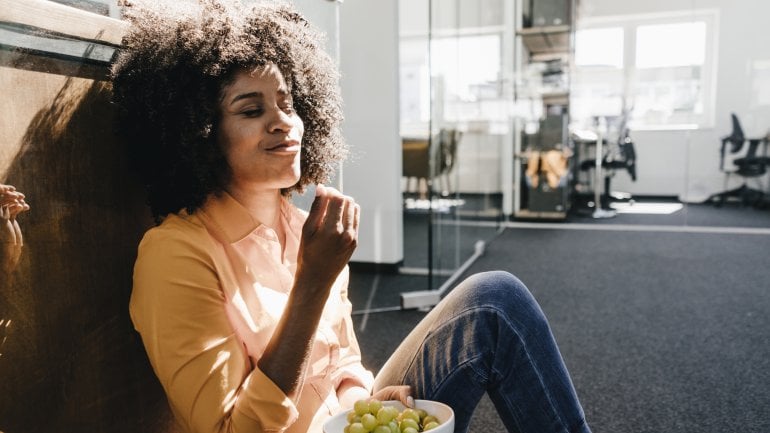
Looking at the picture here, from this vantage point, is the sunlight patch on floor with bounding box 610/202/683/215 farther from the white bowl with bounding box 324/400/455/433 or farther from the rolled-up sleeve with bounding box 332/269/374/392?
the white bowl with bounding box 324/400/455/433

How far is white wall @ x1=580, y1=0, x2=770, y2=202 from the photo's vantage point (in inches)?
220

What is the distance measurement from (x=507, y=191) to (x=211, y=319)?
17.9 ft

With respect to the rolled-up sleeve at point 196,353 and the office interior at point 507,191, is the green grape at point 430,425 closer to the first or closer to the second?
the rolled-up sleeve at point 196,353

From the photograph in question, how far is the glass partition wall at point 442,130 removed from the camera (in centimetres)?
329

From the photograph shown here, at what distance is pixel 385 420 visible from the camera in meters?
0.81

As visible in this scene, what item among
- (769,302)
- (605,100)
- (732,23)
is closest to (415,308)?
(769,302)

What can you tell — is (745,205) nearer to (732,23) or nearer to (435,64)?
(732,23)

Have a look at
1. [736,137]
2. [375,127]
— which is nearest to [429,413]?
[375,127]

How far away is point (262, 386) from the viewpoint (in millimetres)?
780

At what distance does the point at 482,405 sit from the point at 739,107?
5353 millimetres

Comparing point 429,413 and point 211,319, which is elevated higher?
point 211,319

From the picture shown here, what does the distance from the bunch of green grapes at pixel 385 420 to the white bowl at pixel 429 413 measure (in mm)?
11

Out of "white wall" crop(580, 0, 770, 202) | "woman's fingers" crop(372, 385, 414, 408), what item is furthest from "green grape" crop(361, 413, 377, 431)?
"white wall" crop(580, 0, 770, 202)

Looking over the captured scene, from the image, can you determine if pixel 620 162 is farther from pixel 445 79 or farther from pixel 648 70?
Result: pixel 445 79
